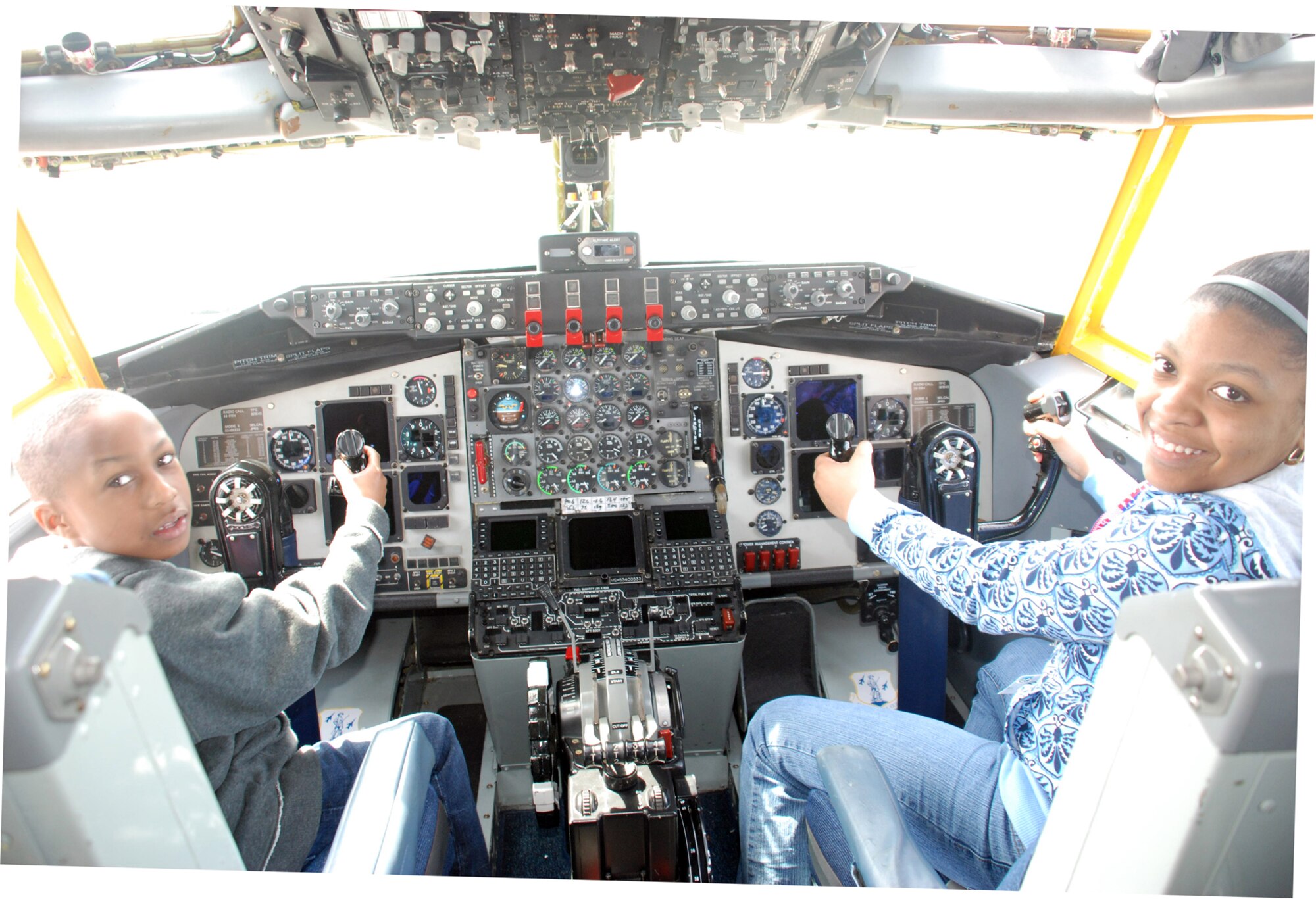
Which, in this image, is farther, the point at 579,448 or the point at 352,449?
the point at 579,448

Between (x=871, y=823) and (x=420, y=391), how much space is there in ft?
7.06

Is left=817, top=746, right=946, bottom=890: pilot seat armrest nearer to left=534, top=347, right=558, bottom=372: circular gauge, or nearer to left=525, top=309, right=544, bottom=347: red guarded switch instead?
left=525, top=309, right=544, bottom=347: red guarded switch

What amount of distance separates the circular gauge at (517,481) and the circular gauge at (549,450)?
79mm

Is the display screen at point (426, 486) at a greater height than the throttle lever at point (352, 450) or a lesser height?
lesser

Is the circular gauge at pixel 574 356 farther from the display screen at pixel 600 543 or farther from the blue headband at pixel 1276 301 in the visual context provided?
the blue headband at pixel 1276 301

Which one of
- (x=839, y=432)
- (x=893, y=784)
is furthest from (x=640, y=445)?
(x=893, y=784)

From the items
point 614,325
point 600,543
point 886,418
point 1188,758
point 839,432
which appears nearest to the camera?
point 1188,758

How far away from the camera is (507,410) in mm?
2760

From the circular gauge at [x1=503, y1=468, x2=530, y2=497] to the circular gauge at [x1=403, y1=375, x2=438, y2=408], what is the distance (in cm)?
39

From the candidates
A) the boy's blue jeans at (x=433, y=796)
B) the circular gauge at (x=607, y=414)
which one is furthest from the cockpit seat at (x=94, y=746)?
the circular gauge at (x=607, y=414)

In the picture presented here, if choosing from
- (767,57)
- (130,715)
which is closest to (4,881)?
(130,715)

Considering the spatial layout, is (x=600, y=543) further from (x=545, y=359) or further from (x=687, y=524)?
(x=545, y=359)

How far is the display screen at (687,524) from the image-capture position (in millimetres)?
2732

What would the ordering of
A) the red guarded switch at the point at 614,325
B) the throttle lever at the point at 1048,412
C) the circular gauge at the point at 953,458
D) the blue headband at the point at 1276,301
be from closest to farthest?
the blue headband at the point at 1276,301 < the throttle lever at the point at 1048,412 < the circular gauge at the point at 953,458 < the red guarded switch at the point at 614,325
